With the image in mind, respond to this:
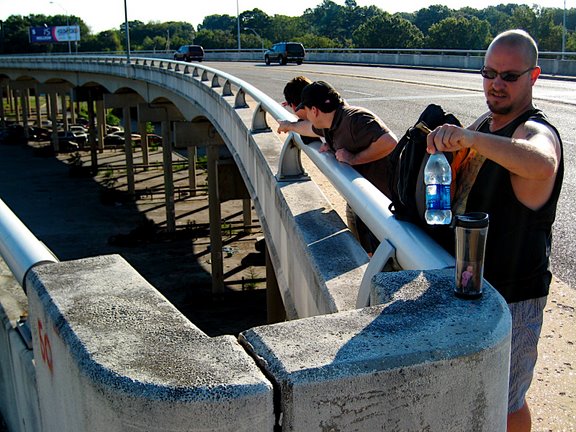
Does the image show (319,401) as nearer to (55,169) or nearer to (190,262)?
(190,262)

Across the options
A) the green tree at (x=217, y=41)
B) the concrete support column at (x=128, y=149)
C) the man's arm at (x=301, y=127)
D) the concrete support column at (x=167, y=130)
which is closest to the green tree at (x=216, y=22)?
the green tree at (x=217, y=41)

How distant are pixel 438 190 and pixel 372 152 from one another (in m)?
1.99

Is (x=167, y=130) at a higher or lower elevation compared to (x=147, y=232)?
higher

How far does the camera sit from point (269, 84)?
24.5 meters

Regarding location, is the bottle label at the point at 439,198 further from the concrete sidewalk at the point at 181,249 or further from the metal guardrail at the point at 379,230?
the concrete sidewalk at the point at 181,249

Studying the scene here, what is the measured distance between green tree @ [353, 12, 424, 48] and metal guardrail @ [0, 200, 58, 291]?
274ft

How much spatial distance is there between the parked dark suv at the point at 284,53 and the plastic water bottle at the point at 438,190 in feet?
137

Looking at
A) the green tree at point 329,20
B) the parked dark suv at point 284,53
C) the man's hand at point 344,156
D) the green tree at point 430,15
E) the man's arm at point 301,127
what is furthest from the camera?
the green tree at point 430,15

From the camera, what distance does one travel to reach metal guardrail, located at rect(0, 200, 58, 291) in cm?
299

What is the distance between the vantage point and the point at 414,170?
3.17m

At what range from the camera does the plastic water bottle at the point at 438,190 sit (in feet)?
9.47

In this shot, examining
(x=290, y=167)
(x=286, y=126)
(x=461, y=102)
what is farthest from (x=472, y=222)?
(x=461, y=102)

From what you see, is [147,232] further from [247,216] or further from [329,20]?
[329,20]

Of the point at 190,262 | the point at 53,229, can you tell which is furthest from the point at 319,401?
the point at 53,229
